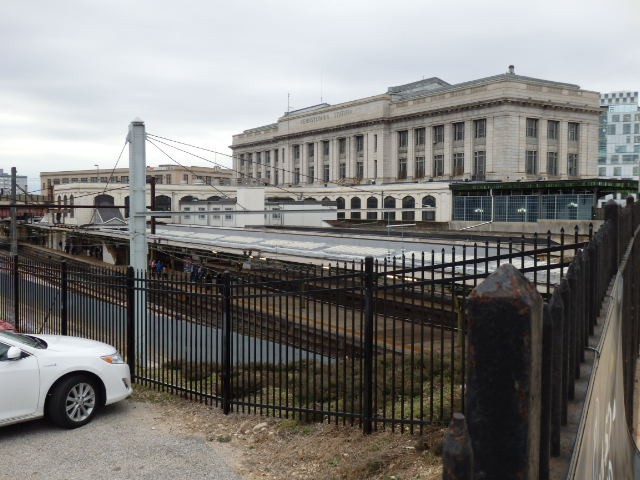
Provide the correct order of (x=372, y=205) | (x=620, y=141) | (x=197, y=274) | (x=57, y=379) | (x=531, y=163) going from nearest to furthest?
(x=57, y=379), (x=197, y=274), (x=372, y=205), (x=531, y=163), (x=620, y=141)

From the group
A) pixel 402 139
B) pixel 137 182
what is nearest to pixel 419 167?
pixel 402 139

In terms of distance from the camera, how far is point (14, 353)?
320 inches

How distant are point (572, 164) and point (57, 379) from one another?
81.3 metres

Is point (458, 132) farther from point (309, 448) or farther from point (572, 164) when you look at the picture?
point (309, 448)

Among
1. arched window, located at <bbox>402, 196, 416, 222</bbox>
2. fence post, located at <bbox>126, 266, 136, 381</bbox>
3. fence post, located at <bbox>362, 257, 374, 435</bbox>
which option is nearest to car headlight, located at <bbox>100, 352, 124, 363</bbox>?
fence post, located at <bbox>126, 266, 136, 381</bbox>

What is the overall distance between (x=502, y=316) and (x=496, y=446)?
16.2 inches

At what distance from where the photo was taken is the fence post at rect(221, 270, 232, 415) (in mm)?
9023

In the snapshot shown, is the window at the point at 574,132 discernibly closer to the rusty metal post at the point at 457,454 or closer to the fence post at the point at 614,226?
the fence post at the point at 614,226

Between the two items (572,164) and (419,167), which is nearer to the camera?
(572,164)

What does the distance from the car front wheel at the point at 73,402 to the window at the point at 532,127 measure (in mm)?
74411

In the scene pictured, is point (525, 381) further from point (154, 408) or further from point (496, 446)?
point (154, 408)

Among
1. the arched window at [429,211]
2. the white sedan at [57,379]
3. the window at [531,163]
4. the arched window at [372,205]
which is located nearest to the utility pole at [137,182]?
the white sedan at [57,379]

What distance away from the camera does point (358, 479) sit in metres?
6.41

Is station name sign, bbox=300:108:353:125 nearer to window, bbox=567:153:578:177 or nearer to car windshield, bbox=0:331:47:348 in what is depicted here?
window, bbox=567:153:578:177
